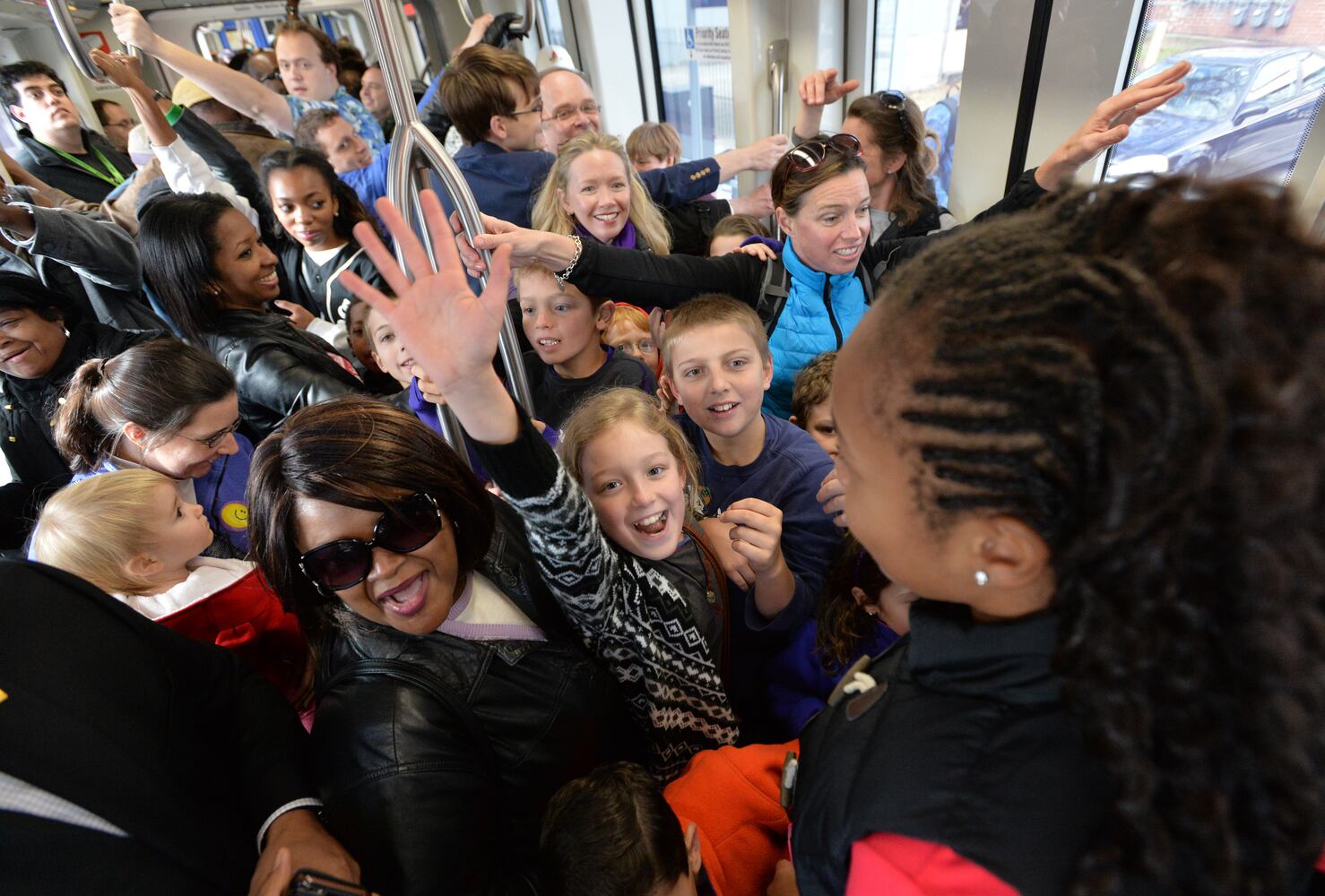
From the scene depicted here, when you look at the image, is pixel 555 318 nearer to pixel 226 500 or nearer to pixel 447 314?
pixel 226 500

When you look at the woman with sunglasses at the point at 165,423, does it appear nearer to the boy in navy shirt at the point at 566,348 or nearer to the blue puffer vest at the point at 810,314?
the boy in navy shirt at the point at 566,348

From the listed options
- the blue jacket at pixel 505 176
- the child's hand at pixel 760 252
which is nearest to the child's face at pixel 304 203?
the blue jacket at pixel 505 176

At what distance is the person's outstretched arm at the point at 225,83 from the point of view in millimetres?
2537

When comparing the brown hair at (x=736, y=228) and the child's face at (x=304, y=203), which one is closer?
the child's face at (x=304, y=203)

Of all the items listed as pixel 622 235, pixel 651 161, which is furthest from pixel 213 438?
pixel 651 161

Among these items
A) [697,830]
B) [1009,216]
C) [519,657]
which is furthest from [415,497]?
[1009,216]

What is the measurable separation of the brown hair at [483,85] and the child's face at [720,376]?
1518 millimetres

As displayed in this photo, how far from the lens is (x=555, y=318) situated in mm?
2158

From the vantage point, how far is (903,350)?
23.6 inches

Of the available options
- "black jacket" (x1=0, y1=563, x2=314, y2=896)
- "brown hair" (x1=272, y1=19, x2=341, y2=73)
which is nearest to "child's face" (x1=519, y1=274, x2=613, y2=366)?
"black jacket" (x1=0, y1=563, x2=314, y2=896)

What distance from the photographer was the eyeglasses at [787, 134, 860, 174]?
2.03m

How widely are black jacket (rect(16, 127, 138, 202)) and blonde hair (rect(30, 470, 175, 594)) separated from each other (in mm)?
3826

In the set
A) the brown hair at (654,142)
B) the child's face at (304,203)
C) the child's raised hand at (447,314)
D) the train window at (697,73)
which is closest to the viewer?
the child's raised hand at (447,314)

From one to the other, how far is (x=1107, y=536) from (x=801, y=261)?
174cm
